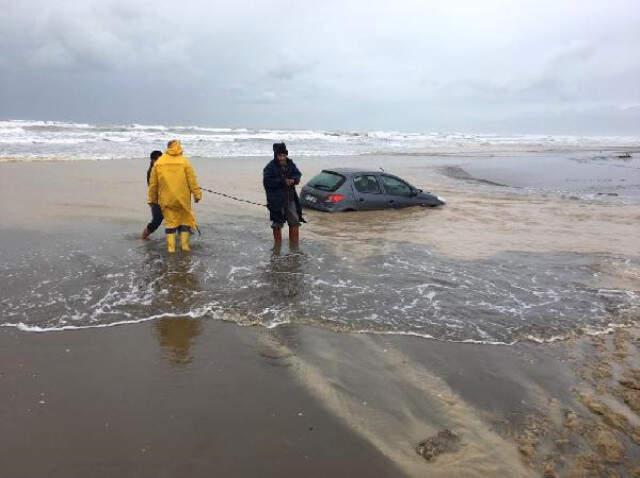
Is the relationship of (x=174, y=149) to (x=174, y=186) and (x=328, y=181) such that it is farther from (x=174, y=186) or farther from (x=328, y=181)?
(x=328, y=181)

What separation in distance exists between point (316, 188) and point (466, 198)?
595cm

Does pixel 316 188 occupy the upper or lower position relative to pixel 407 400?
upper

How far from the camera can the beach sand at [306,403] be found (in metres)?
3.20

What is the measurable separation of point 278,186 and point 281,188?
2.6 inches

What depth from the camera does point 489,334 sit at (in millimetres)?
5242

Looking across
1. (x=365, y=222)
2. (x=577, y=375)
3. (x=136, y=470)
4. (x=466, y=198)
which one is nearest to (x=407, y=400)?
(x=577, y=375)

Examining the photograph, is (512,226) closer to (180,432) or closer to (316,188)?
(316,188)

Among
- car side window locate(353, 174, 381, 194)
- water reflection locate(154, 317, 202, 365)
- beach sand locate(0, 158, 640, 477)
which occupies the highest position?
car side window locate(353, 174, 381, 194)

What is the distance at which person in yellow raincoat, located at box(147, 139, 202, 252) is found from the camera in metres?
7.70

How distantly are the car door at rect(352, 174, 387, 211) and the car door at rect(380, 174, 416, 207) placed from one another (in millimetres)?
195

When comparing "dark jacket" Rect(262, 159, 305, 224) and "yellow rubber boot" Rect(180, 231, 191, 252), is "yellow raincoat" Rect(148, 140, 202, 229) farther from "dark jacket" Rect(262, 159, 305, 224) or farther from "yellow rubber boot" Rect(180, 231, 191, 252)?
"dark jacket" Rect(262, 159, 305, 224)

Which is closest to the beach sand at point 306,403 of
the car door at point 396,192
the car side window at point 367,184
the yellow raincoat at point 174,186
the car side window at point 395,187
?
the yellow raincoat at point 174,186

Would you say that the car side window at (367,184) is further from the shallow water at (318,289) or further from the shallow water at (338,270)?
the shallow water at (318,289)

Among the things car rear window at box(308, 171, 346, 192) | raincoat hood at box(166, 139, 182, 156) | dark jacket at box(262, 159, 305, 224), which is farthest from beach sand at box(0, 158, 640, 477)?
car rear window at box(308, 171, 346, 192)
